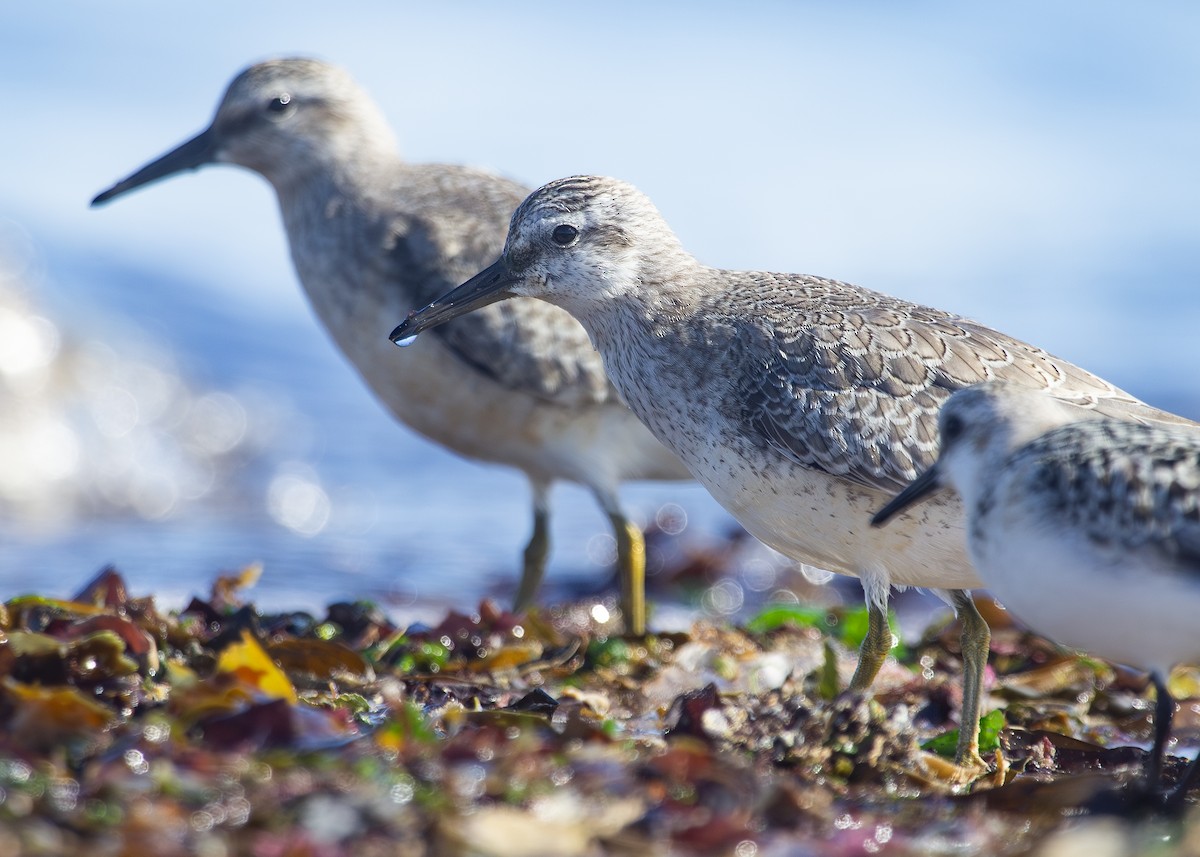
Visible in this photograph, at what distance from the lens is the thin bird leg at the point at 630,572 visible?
23.0ft

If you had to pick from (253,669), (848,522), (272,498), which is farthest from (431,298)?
(272,498)

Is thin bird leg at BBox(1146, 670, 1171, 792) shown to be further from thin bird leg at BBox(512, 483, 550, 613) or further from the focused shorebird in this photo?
thin bird leg at BBox(512, 483, 550, 613)

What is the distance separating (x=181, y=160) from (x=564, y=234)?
11.1 feet

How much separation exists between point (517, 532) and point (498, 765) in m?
7.98

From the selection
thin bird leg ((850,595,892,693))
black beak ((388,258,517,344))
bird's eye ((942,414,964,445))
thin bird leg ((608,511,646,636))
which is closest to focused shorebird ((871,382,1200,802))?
bird's eye ((942,414,964,445))

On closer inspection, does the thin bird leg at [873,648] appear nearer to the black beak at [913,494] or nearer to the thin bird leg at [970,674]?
the thin bird leg at [970,674]

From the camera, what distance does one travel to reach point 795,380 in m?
4.82

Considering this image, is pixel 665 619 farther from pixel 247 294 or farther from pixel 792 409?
pixel 247 294

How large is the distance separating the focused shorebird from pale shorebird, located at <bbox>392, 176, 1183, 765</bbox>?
2.58ft

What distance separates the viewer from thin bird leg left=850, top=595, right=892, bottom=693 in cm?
506

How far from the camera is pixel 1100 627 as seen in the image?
3.59 metres

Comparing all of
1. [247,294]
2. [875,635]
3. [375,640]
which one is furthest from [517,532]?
[247,294]

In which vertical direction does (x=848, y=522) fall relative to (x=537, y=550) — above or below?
above

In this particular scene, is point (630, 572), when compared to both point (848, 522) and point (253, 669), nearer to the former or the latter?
point (848, 522)
